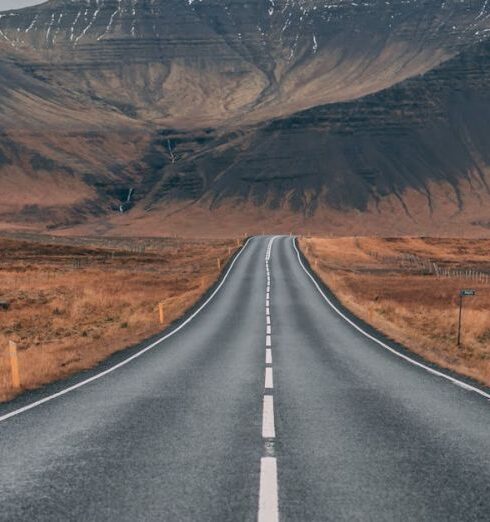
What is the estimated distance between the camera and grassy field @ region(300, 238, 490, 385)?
24.9 metres

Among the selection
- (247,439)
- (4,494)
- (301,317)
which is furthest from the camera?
(301,317)

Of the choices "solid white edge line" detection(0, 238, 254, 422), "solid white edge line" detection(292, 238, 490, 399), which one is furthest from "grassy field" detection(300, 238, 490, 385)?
"solid white edge line" detection(0, 238, 254, 422)

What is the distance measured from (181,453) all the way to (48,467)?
1638 millimetres

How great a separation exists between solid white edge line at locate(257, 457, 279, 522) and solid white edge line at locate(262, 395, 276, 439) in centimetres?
121

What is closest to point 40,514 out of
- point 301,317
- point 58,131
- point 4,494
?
point 4,494

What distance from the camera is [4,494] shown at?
7.23 metres

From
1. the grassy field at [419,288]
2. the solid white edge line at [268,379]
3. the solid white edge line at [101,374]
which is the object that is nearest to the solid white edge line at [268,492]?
the solid white edge line at [101,374]

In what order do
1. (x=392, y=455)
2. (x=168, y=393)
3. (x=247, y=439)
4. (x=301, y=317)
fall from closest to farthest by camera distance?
(x=392, y=455) < (x=247, y=439) < (x=168, y=393) < (x=301, y=317)

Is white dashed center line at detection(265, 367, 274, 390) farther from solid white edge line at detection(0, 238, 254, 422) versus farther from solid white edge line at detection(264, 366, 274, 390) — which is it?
solid white edge line at detection(0, 238, 254, 422)

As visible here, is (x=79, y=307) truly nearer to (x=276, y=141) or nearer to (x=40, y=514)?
(x=40, y=514)

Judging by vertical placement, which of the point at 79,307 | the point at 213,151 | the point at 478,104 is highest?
the point at 478,104

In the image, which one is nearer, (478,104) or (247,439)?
(247,439)

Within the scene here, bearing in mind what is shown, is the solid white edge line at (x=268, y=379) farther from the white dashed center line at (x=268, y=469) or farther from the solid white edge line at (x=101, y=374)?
the solid white edge line at (x=101, y=374)

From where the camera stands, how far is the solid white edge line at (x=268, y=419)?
9.73 meters
